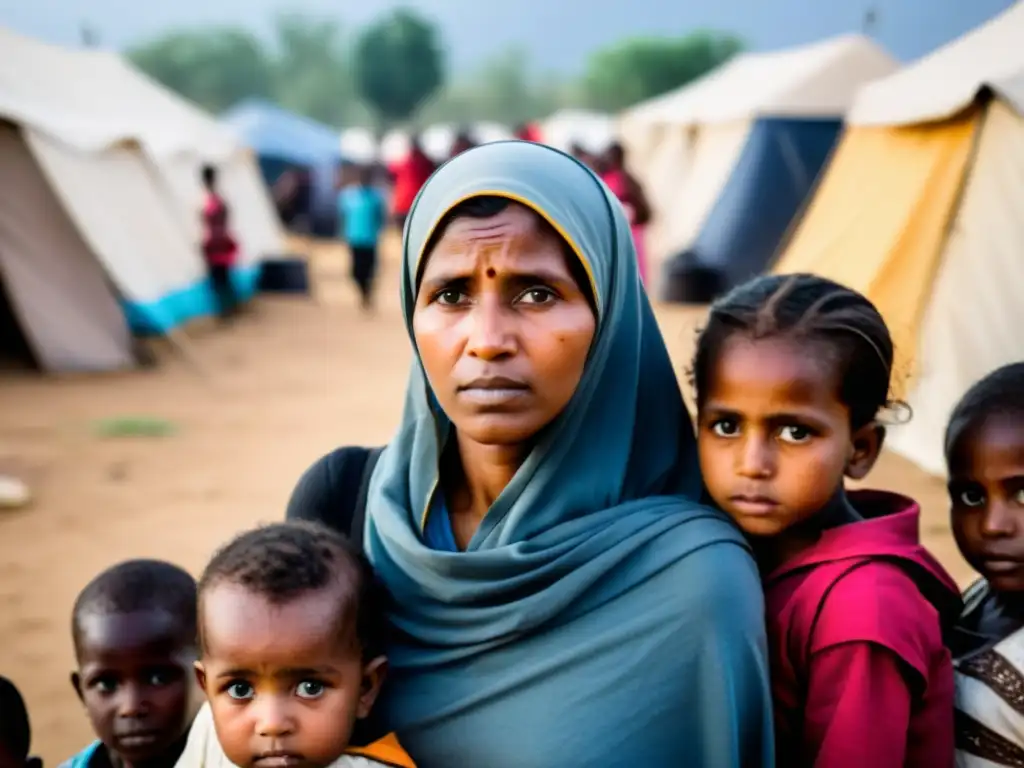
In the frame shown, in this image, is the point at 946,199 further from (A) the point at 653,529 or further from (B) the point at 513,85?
(B) the point at 513,85

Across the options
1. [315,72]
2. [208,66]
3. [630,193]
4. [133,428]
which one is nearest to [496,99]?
[315,72]

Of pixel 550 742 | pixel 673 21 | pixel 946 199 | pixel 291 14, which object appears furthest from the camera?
pixel 673 21

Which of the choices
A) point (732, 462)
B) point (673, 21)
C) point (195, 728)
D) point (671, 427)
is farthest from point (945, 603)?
point (673, 21)

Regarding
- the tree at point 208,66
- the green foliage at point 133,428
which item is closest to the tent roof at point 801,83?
the green foliage at point 133,428

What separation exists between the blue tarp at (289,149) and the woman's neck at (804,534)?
2311 cm

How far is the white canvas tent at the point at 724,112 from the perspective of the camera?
1227 centimetres

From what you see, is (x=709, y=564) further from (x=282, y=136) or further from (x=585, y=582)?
(x=282, y=136)

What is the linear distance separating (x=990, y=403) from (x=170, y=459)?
568 cm

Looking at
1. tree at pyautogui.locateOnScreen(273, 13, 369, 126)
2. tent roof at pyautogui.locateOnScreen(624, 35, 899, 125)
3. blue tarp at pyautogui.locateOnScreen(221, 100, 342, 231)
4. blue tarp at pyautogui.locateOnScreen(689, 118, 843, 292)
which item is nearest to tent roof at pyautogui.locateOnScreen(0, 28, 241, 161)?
blue tarp at pyautogui.locateOnScreen(689, 118, 843, 292)

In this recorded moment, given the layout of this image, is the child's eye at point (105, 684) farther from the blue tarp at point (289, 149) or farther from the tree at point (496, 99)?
the tree at point (496, 99)

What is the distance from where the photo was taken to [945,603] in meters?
1.63

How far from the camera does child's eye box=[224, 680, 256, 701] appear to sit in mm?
1527

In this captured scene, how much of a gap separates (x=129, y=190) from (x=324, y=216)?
1420 cm

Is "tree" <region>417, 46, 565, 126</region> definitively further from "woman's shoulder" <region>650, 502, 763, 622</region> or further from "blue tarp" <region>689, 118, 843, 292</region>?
"woman's shoulder" <region>650, 502, 763, 622</region>
